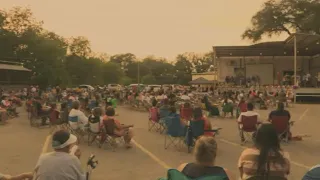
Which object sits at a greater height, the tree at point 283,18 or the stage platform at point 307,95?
the tree at point 283,18

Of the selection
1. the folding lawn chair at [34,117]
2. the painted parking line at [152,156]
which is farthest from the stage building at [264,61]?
the painted parking line at [152,156]

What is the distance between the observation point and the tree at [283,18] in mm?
50406

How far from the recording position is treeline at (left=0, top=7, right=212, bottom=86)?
52.5 metres

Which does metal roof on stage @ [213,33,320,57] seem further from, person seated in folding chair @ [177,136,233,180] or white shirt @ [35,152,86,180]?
person seated in folding chair @ [177,136,233,180]

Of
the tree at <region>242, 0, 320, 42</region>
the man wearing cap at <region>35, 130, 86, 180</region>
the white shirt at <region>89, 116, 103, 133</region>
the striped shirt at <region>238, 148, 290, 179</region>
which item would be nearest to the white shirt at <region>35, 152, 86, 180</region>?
the man wearing cap at <region>35, 130, 86, 180</region>

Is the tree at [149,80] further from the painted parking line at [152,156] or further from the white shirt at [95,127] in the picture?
the white shirt at [95,127]

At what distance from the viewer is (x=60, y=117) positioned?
1424 cm

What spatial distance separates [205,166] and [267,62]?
46.7 metres

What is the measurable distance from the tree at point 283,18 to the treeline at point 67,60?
26.2 m

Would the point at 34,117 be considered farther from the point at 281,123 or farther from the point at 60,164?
the point at 60,164

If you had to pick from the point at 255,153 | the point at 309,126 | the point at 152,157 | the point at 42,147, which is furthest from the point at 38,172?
the point at 309,126

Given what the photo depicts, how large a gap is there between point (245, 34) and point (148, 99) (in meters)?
34.3

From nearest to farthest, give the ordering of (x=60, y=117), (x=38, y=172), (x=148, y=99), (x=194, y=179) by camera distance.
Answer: (x=194, y=179)
(x=38, y=172)
(x=60, y=117)
(x=148, y=99)

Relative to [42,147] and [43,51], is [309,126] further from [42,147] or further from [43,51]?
[43,51]
